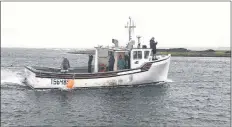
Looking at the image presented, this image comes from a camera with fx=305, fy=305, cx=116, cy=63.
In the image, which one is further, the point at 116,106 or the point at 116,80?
the point at 116,80

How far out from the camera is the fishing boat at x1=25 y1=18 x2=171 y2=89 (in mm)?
Answer: 25578

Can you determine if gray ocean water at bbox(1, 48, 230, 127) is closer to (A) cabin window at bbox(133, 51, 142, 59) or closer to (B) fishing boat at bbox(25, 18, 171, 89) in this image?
(B) fishing boat at bbox(25, 18, 171, 89)

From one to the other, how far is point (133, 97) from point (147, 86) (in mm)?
4808

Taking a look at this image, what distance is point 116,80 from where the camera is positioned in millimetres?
26781

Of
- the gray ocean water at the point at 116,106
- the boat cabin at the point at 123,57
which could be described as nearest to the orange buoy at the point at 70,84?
the gray ocean water at the point at 116,106

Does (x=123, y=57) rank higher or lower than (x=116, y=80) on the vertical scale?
higher

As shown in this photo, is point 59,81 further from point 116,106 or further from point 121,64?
point 116,106

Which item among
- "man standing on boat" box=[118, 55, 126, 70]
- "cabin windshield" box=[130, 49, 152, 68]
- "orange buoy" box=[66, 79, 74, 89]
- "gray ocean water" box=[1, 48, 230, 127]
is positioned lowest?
"gray ocean water" box=[1, 48, 230, 127]

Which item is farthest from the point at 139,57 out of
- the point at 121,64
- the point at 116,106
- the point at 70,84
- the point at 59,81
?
the point at 116,106

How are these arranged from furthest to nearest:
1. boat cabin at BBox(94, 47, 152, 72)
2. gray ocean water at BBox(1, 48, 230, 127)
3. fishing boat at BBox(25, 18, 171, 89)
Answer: boat cabin at BBox(94, 47, 152, 72), fishing boat at BBox(25, 18, 171, 89), gray ocean water at BBox(1, 48, 230, 127)

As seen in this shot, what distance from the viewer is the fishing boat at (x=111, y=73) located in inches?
1007

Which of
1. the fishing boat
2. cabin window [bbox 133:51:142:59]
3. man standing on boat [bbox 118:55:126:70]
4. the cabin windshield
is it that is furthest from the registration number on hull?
cabin window [bbox 133:51:142:59]

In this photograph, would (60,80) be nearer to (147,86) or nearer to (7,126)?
(147,86)

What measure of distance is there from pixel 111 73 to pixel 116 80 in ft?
2.97
